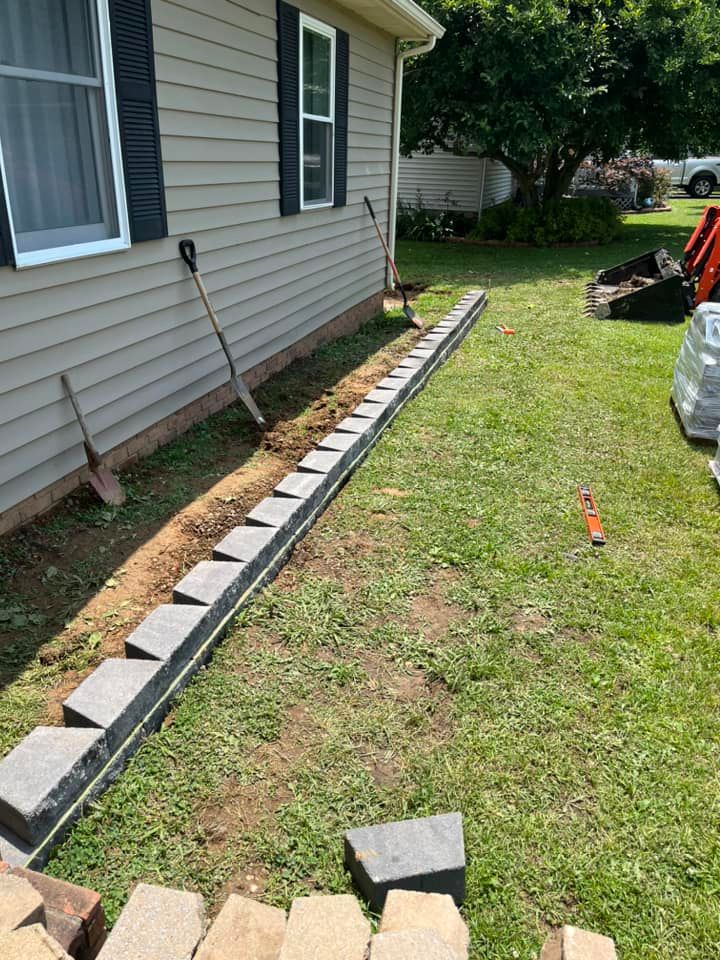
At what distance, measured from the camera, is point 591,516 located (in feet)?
12.5

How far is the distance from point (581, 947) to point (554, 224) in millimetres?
15070

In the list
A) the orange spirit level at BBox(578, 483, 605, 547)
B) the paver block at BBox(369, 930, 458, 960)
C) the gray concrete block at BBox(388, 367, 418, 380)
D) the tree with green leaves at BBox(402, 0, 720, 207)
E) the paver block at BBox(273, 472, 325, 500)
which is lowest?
the orange spirit level at BBox(578, 483, 605, 547)

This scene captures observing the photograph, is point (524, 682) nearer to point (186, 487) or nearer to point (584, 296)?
point (186, 487)

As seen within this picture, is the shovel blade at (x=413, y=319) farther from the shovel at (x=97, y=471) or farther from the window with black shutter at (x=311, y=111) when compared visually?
the shovel at (x=97, y=471)

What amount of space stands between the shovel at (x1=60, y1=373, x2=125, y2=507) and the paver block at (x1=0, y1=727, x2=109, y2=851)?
5.59ft

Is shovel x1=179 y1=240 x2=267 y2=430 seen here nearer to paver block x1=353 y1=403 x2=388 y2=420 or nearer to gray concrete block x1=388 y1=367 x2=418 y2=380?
paver block x1=353 y1=403 x2=388 y2=420

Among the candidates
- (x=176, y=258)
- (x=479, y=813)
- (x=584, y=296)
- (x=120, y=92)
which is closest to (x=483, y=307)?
(x=584, y=296)

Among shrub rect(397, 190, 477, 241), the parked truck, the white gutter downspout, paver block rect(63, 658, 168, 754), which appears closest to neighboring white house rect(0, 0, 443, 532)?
paver block rect(63, 658, 168, 754)

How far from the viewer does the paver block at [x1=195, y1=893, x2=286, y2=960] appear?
5.07ft

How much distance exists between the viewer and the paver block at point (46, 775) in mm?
1892

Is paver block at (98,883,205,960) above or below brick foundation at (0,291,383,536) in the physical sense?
below

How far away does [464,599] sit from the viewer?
3.10 m

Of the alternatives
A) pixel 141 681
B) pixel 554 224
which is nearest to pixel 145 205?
pixel 141 681

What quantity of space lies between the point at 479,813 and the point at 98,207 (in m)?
3.31
